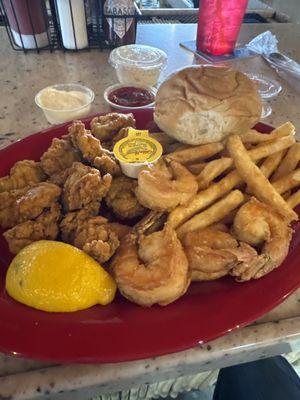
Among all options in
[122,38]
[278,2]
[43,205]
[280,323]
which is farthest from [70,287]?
[278,2]

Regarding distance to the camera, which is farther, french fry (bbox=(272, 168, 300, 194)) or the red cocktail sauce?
the red cocktail sauce

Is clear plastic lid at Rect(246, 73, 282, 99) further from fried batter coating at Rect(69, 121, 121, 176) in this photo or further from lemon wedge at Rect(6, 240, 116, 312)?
lemon wedge at Rect(6, 240, 116, 312)

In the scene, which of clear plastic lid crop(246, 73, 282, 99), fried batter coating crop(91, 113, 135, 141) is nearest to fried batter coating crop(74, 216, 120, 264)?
fried batter coating crop(91, 113, 135, 141)

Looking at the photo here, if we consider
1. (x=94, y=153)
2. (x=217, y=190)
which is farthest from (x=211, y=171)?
(x=94, y=153)

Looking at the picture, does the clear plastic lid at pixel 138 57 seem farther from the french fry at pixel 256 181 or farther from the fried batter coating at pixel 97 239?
the fried batter coating at pixel 97 239

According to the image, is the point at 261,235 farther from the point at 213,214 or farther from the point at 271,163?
the point at 271,163

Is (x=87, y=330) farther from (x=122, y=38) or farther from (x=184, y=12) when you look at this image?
(x=184, y=12)

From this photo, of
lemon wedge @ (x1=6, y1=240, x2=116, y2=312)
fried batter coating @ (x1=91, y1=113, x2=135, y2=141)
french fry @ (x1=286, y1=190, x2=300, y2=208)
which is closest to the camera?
lemon wedge @ (x1=6, y1=240, x2=116, y2=312)
